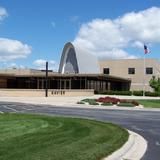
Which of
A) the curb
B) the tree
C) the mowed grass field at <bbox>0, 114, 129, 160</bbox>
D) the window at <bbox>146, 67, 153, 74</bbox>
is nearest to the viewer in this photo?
the mowed grass field at <bbox>0, 114, 129, 160</bbox>

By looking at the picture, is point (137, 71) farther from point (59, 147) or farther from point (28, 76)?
point (59, 147)

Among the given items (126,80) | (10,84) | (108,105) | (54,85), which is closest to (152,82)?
(126,80)

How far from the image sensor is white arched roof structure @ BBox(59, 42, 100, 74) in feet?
305

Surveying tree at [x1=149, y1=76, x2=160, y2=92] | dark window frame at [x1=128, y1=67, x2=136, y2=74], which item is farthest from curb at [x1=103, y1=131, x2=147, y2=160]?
dark window frame at [x1=128, y1=67, x2=136, y2=74]

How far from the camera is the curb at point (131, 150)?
1172cm

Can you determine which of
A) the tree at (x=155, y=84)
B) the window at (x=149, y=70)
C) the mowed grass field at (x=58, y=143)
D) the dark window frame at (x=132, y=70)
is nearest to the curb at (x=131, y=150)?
the mowed grass field at (x=58, y=143)

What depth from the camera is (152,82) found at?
84.4 metres

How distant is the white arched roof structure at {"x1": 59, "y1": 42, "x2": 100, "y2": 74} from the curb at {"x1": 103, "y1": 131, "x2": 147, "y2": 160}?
7748 cm

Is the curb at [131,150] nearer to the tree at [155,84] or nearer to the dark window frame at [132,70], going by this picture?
the tree at [155,84]

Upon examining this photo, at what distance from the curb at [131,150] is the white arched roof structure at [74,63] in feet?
254

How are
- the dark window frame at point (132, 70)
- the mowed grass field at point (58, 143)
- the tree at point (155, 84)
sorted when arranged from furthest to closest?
1. the dark window frame at point (132, 70)
2. the tree at point (155, 84)
3. the mowed grass field at point (58, 143)

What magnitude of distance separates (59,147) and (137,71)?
3317 inches

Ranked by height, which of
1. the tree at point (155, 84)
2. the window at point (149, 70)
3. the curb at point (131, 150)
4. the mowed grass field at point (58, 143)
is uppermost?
the window at point (149, 70)

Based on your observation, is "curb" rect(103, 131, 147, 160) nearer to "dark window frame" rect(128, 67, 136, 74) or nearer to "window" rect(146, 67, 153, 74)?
"window" rect(146, 67, 153, 74)
